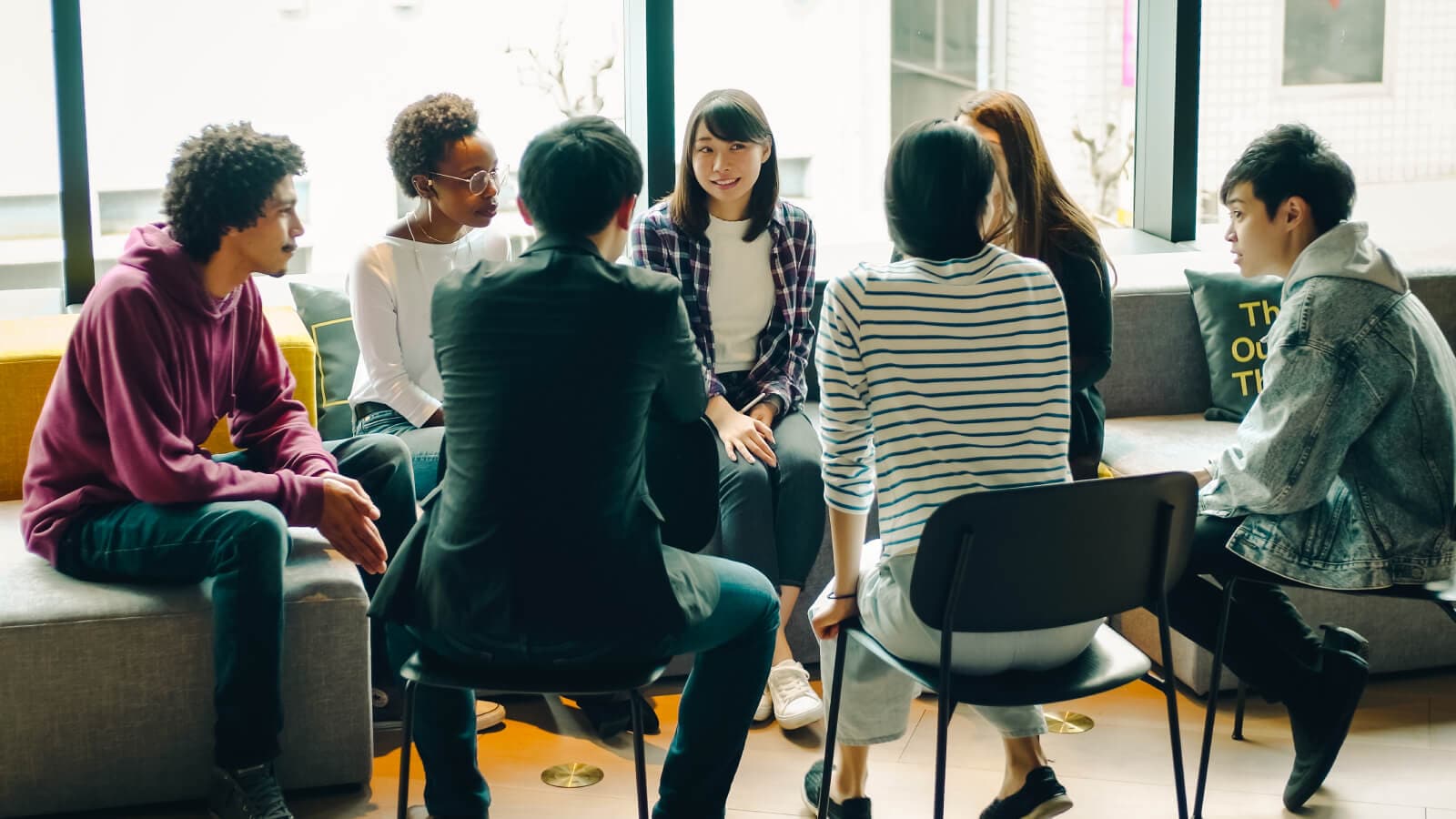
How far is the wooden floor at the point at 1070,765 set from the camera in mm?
2625

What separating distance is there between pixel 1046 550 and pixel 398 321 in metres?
1.65

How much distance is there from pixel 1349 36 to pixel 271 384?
3.62 meters

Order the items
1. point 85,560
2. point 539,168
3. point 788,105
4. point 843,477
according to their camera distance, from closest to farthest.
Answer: point 539,168 → point 843,477 → point 85,560 → point 788,105

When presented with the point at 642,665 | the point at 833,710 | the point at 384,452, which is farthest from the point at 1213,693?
the point at 384,452

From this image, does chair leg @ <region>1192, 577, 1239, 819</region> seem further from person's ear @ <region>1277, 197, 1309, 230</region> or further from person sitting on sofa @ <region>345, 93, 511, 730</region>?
person sitting on sofa @ <region>345, 93, 511, 730</region>

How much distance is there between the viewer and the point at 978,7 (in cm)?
455

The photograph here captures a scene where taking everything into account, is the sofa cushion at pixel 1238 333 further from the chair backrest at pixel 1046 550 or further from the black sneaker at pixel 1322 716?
the chair backrest at pixel 1046 550

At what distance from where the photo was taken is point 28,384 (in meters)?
3.06

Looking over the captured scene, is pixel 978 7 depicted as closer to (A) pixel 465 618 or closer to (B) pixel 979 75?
(B) pixel 979 75

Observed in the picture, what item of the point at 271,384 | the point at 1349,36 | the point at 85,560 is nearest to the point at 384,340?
the point at 271,384

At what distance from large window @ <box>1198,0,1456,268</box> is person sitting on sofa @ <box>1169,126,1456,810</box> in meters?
2.07

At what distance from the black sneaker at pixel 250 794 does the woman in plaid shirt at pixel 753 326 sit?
0.95 metres

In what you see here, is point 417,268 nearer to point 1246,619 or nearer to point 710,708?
point 710,708

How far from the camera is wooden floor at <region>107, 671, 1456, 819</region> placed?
2.62 metres
